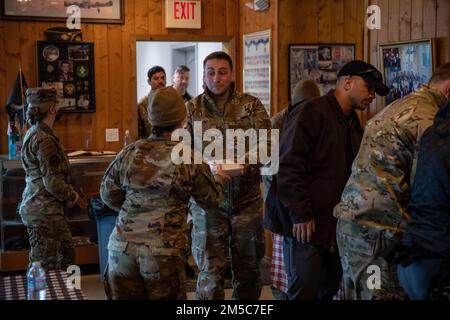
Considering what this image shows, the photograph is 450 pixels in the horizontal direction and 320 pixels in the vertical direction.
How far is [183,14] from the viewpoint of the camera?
21.1 feet

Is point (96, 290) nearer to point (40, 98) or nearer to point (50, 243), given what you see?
point (50, 243)

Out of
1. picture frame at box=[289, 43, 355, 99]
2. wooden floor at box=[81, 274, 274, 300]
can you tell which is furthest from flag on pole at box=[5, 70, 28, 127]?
picture frame at box=[289, 43, 355, 99]

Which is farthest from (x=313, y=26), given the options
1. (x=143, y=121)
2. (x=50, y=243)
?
(x=50, y=243)

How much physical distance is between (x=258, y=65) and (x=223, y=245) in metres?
2.56

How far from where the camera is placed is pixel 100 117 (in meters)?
6.25

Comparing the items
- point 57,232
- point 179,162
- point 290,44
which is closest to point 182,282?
point 179,162

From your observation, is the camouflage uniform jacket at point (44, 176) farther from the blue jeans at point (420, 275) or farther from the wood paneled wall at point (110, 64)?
the blue jeans at point (420, 275)

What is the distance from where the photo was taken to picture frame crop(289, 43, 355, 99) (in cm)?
574

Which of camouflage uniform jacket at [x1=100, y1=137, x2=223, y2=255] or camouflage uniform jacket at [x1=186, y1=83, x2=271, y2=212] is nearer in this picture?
camouflage uniform jacket at [x1=100, y1=137, x2=223, y2=255]

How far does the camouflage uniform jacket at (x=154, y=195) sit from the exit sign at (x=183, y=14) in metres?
3.74

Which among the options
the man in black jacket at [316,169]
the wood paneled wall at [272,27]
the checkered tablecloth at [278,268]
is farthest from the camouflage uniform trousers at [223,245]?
the wood paneled wall at [272,27]

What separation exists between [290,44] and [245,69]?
2.73 ft

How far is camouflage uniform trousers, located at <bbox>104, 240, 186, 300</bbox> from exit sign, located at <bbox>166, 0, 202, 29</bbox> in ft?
12.9

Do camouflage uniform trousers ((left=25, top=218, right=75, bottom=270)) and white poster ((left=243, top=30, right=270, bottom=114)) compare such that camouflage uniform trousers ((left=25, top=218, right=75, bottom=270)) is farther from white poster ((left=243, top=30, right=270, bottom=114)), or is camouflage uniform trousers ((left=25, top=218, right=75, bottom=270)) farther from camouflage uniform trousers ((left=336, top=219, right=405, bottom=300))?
white poster ((left=243, top=30, right=270, bottom=114))
